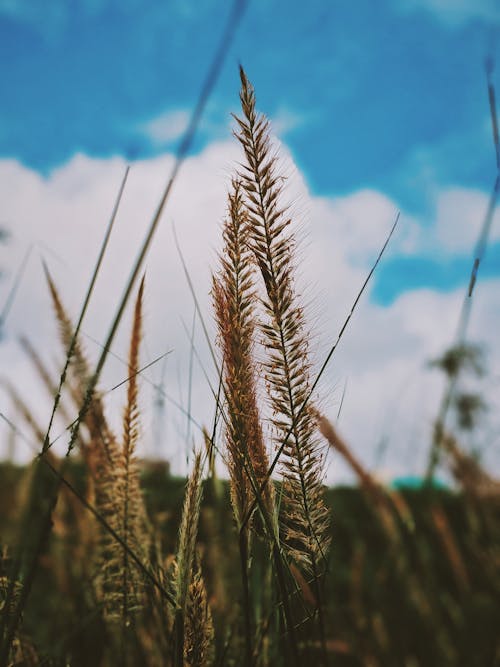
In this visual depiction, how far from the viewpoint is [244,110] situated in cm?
101

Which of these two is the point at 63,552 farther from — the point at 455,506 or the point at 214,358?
the point at 455,506

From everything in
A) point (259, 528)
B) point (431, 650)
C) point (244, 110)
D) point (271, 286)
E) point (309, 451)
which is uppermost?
point (244, 110)

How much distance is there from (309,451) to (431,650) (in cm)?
289

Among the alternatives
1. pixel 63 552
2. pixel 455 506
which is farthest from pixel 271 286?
pixel 455 506

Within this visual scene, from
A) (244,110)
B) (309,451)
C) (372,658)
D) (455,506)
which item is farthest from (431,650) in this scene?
(455,506)

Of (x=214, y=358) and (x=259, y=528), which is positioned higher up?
(x=214, y=358)

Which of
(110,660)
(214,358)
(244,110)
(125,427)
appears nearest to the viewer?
(244,110)

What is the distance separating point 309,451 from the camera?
108 centimetres

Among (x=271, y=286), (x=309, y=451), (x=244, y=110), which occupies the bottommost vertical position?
(x=309, y=451)

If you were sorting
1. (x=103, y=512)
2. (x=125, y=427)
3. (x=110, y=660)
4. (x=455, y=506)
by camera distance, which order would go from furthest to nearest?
(x=455, y=506)
(x=110, y=660)
(x=103, y=512)
(x=125, y=427)

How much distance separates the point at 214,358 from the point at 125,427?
0.34 metres

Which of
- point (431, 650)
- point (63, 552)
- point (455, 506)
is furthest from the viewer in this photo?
point (455, 506)

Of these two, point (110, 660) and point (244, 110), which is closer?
point (244, 110)

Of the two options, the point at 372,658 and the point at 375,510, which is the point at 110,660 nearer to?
the point at 375,510
